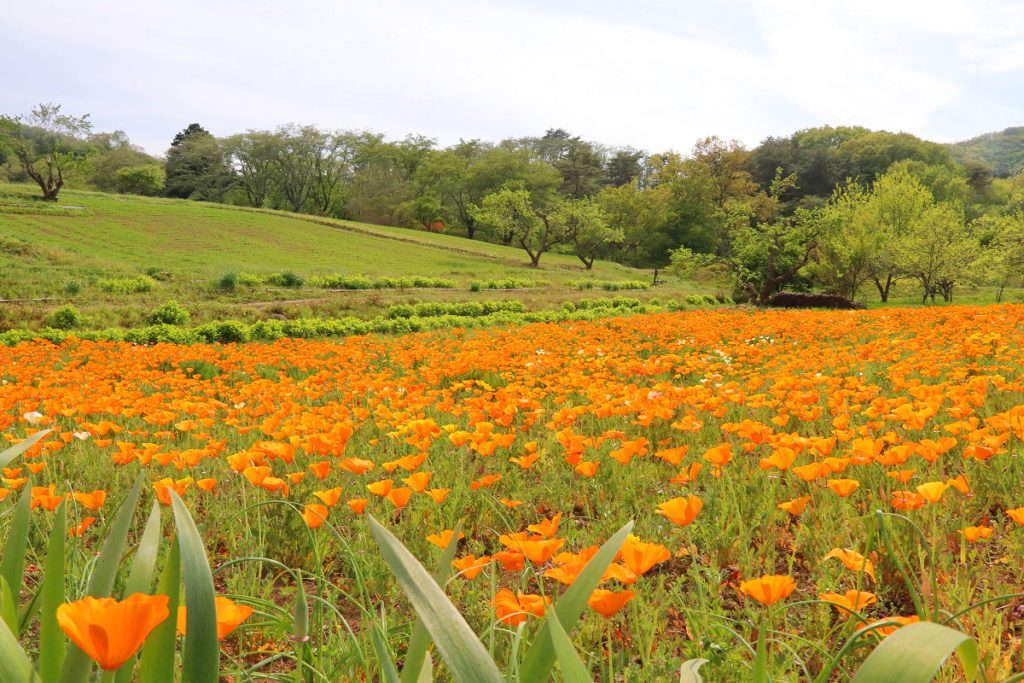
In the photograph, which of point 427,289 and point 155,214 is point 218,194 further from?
point 427,289

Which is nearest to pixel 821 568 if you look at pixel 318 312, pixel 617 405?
pixel 617 405

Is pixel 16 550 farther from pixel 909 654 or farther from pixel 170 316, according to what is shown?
pixel 170 316

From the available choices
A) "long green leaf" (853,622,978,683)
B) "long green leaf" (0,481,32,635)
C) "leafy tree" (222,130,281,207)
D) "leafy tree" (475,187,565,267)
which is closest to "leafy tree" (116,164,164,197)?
"leafy tree" (222,130,281,207)

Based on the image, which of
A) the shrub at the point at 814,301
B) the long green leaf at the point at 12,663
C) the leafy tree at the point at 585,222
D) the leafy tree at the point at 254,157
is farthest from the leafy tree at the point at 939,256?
the leafy tree at the point at 254,157

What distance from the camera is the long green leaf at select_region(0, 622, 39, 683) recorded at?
825mm

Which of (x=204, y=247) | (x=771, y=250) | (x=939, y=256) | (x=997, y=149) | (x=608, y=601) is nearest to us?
(x=608, y=601)

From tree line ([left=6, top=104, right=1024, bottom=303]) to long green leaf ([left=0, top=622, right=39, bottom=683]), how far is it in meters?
27.4

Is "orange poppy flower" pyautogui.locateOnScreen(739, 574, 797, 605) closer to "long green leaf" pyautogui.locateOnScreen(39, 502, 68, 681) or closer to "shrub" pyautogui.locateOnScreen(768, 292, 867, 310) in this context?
"long green leaf" pyautogui.locateOnScreen(39, 502, 68, 681)

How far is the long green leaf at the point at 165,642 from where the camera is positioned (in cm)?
92

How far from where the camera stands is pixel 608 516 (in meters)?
2.46

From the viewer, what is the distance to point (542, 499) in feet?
9.25

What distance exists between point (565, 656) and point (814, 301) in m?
23.1

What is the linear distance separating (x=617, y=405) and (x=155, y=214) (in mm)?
44919

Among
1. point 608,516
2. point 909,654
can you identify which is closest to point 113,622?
point 909,654
